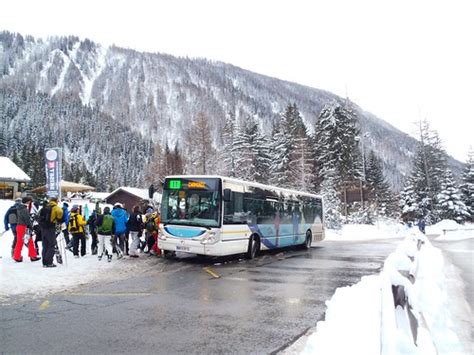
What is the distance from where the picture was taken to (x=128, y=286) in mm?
9289

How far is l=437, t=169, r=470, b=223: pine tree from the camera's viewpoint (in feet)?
160

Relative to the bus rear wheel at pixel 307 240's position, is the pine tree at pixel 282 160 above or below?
above

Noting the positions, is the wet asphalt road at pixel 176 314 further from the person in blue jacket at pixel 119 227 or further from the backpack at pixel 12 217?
the backpack at pixel 12 217

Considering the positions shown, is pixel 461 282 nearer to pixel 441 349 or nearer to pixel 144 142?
pixel 441 349

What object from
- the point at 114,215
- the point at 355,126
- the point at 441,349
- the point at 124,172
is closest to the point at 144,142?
the point at 124,172

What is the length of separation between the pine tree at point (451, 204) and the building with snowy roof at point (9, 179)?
49559 mm

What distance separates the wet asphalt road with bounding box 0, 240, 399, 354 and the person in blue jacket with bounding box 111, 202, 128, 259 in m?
3.18

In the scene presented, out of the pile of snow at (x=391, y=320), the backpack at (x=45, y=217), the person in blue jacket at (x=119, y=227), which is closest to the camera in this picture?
the pile of snow at (x=391, y=320)

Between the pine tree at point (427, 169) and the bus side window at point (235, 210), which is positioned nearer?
the bus side window at point (235, 210)

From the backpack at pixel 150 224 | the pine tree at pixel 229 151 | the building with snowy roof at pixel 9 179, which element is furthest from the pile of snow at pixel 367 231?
the building with snowy roof at pixel 9 179

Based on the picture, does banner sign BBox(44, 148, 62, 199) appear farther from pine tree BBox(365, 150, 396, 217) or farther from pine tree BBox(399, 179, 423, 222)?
pine tree BBox(365, 150, 396, 217)

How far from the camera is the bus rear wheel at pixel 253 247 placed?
15.0 meters

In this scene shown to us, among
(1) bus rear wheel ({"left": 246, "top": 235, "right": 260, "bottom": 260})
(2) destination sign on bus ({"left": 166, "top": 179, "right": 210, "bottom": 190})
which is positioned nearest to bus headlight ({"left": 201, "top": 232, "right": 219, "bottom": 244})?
(2) destination sign on bus ({"left": 166, "top": 179, "right": 210, "bottom": 190})

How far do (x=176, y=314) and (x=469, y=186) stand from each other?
53055 millimetres
